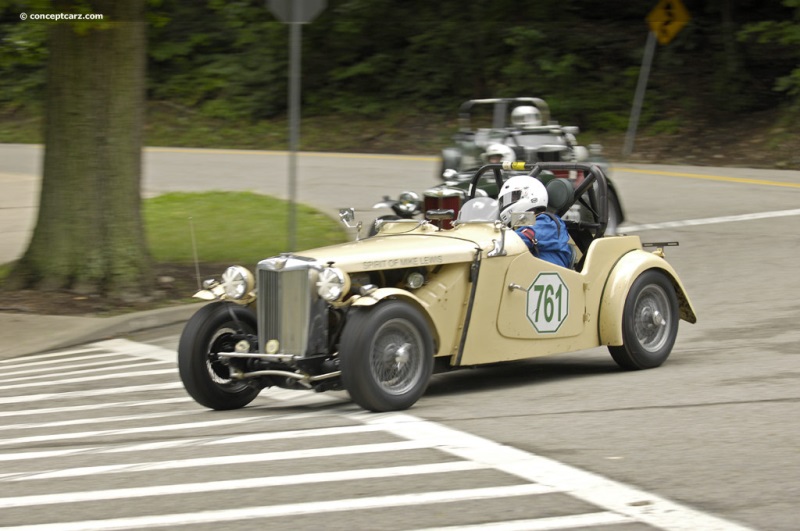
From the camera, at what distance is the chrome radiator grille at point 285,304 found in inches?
296

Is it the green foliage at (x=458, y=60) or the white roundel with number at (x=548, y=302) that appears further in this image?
the green foliage at (x=458, y=60)

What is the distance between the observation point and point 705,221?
17.2 metres

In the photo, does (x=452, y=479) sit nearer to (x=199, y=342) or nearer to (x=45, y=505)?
(x=45, y=505)

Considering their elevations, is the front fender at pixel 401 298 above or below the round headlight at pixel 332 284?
below

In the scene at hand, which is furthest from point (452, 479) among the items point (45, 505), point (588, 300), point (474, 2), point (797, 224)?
point (474, 2)

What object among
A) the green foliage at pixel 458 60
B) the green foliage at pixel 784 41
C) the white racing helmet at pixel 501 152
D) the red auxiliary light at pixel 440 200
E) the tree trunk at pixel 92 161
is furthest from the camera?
the green foliage at pixel 458 60

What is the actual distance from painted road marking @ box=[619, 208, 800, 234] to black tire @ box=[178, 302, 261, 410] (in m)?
9.47

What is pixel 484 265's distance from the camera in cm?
816

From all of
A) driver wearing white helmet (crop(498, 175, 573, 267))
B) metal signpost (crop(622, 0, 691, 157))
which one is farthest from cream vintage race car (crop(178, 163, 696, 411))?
metal signpost (crop(622, 0, 691, 157))

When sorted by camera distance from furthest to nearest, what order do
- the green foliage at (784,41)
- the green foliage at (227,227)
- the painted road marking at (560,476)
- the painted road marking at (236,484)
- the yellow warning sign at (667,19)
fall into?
the yellow warning sign at (667,19) < the green foliage at (784,41) < the green foliage at (227,227) < the painted road marking at (236,484) < the painted road marking at (560,476)

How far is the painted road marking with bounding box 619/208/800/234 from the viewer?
55.1ft

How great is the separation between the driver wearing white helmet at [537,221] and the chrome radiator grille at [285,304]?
167 cm

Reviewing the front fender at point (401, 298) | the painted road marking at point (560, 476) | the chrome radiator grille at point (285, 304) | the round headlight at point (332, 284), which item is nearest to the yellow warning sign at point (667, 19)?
the front fender at point (401, 298)

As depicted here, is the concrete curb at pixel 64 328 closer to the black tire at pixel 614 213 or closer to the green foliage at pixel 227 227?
the green foliage at pixel 227 227
